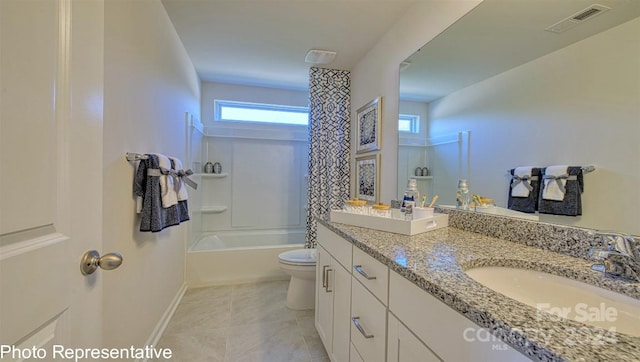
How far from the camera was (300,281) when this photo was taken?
7.69 feet

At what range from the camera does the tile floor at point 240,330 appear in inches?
67.9

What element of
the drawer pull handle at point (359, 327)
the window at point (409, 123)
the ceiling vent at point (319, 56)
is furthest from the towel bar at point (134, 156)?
the ceiling vent at point (319, 56)

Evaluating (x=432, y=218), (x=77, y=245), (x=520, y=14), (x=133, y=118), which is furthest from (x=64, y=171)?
(x=520, y=14)

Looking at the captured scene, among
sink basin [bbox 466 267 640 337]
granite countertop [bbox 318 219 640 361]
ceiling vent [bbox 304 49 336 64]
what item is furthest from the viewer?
ceiling vent [bbox 304 49 336 64]

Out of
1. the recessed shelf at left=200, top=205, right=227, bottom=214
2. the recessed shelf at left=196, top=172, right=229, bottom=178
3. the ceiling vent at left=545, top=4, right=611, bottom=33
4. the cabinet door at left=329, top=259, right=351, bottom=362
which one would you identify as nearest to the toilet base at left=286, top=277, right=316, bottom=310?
the cabinet door at left=329, top=259, right=351, bottom=362

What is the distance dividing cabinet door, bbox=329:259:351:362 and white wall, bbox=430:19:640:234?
2.75ft

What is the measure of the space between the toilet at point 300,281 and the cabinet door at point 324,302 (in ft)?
1.48

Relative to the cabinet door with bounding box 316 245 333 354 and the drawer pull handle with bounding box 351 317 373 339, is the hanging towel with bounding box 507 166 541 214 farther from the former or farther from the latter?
the cabinet door with bounding box 316 245 333 354

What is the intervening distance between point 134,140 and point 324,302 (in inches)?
56.4

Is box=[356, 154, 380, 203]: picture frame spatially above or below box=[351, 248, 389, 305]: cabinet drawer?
above

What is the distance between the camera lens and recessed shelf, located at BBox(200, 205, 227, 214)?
11.2 feet

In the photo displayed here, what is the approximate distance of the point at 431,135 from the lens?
69.0 inches

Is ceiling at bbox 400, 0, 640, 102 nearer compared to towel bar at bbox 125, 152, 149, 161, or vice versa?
ceiling at bbox 400, 0, 640, 102

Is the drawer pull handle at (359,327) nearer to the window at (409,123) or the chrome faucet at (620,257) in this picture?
the chrome faucet at (620,257)
